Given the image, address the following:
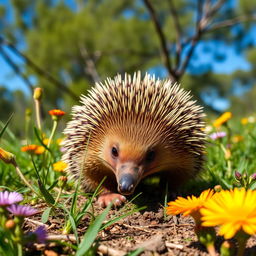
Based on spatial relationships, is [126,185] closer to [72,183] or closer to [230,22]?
[72,183]

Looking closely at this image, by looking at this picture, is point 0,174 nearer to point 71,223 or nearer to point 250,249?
point 71,223

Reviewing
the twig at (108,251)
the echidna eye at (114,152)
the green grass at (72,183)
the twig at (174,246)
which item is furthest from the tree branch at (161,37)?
the twig at (108,251)

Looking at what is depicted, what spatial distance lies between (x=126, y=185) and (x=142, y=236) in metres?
0.31

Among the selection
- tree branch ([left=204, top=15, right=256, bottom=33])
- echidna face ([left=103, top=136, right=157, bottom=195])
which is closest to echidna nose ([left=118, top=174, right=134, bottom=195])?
echidna face ([left=103, top=136, right=157, bottom=195])

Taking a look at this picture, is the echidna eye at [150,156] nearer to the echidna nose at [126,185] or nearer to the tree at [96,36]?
the echidna nose at [126,185]

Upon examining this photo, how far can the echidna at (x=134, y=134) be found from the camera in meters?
2.51

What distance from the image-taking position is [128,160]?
2355mm

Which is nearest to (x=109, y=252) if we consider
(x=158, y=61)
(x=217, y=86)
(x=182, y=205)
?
(x=182, y=205)

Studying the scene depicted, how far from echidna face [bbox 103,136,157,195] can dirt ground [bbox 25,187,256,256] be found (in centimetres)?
24

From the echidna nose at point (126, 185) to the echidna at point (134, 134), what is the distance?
0.10 m

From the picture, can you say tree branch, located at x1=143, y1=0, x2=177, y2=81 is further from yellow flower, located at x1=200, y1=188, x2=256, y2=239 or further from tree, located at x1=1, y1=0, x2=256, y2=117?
tree, located at x1=1, y1=0, x2=256, y2=117

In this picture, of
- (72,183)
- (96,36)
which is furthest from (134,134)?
(96,36)

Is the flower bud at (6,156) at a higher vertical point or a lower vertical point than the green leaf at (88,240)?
higher

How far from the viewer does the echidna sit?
2.51 meters
